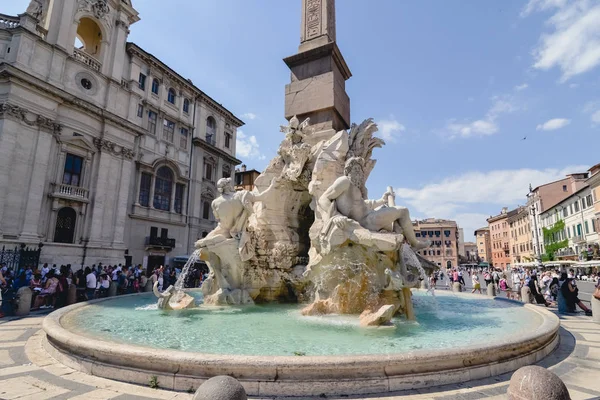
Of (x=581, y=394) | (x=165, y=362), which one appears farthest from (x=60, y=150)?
(x=581, y=394)

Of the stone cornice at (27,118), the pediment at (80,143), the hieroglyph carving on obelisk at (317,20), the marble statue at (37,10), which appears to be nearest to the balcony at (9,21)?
the marble statue at (37,10)

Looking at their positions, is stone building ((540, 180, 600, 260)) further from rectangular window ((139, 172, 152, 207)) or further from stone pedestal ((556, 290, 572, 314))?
rectangular window ((139, 172, 152, 207))

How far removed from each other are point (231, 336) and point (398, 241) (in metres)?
3.16

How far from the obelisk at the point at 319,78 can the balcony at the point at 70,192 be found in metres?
18.2

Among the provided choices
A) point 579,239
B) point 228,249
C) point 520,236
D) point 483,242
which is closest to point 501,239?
point 520,236

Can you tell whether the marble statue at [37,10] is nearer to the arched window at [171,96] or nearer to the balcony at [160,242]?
the arched window at [171,96]

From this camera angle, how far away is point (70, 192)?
2177 centimetres

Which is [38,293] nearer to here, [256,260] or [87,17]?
[256,260]

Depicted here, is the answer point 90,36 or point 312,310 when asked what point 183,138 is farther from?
point 312,310

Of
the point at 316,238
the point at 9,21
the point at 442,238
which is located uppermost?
the point at 9,21

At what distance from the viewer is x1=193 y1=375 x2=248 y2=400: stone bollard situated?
191cm

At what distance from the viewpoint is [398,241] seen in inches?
232

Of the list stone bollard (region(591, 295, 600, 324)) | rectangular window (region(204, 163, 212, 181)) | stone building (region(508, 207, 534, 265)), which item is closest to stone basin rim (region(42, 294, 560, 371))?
stone bollard (region(591, 295, 600, 324))

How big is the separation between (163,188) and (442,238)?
70566 millimetres
